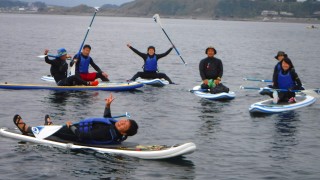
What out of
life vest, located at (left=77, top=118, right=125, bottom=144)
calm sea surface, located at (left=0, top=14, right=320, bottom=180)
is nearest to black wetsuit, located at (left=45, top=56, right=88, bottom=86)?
calm sea surface, located at (left=0, top=14, right=320, bottom=180)

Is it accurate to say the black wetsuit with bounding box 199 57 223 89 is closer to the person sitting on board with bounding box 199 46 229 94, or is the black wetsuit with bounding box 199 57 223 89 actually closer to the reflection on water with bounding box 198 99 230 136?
the person sitting on board with bounding box 199 46 229 94

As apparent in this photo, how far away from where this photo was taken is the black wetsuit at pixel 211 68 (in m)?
26.8

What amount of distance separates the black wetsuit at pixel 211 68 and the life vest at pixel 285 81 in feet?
10.6

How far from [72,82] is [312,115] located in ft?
37.4

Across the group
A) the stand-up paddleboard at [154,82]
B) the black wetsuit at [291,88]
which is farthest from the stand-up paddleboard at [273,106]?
the stand-up paddleboard at [154,82]

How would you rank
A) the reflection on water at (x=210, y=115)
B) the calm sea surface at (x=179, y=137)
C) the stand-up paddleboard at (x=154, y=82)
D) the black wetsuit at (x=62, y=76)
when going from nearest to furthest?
1. the calm sea surface at (x=179, y=137)
2. the reflection on water at (x=210, y=115)
3. the black wetsuit at (x=62, y=76)
4. the stand-up paddleboard at (x=154, y=82)

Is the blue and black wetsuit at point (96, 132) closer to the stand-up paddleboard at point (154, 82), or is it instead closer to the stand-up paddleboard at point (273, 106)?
the stand-up paddleboard at point (273, 106)

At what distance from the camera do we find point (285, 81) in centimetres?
2442

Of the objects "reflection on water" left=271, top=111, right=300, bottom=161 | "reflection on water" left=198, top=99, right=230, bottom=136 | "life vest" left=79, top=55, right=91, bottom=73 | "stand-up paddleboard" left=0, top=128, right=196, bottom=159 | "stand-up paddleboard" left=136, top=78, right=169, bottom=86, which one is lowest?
"reflection on water" left=271, top=111, right=300, bottom=161

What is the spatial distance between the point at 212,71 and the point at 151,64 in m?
4.94

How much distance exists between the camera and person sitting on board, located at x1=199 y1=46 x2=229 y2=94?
2680 cm

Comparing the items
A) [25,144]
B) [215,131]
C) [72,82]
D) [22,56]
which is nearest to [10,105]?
[72,82]

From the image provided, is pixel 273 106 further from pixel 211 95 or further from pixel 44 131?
pixel 44 131

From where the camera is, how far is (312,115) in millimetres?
24141
